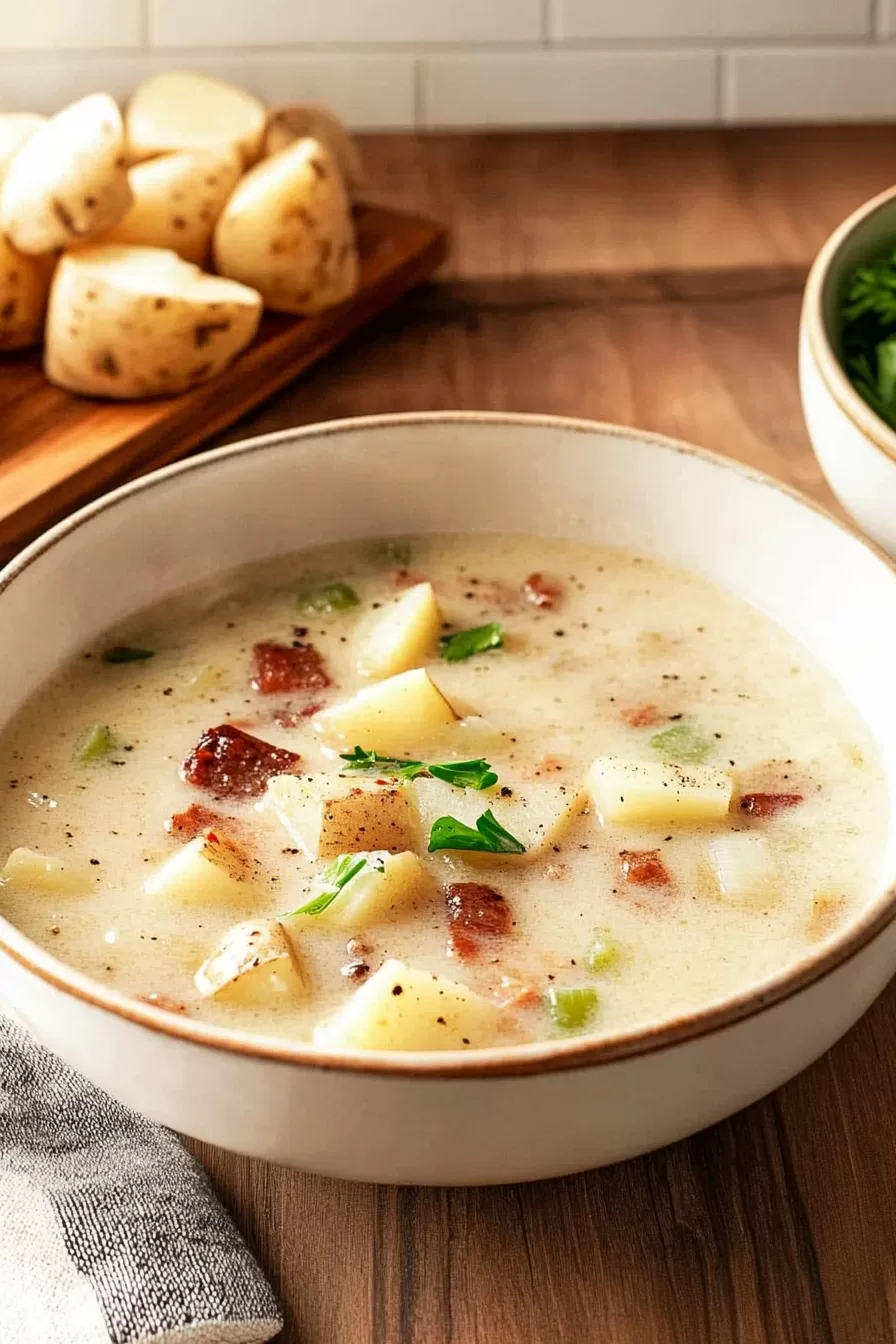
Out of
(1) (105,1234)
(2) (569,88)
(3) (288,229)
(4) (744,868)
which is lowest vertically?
(1) (105,1234)

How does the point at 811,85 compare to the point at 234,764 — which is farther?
the point at 811,85

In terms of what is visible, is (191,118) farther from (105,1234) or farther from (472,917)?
(105,1234)

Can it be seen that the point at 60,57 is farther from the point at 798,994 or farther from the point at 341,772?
the point at 798,994

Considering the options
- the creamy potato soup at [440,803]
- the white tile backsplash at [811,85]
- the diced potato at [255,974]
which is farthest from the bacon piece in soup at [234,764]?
the white tile backsplash at [811,85]

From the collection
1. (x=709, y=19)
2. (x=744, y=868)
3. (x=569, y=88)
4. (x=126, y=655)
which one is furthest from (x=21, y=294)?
(x=709, y=19)

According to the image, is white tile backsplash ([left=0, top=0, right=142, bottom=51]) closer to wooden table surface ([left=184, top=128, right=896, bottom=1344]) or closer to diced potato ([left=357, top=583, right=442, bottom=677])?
wooden table surface ([left=184, top=128, right=896, bottom=1344])

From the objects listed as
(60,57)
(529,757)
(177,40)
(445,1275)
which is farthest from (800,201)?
(445,1275)

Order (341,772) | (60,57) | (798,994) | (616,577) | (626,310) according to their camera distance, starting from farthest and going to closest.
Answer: (60,57) < (626,310) < (616,577) < (341,772) < (798,994)
